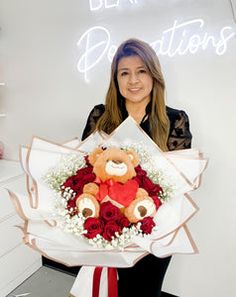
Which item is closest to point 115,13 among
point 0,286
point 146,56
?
point 146,56

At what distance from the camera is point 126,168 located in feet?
2.84

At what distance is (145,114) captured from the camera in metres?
1.43

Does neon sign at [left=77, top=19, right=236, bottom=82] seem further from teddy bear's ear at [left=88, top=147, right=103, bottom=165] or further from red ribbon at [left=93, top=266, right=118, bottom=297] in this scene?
red ribbon at [left=93, top=266, right=118, bottom=297]

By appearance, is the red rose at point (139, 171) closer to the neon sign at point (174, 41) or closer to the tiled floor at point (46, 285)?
the neon sign at point (174, 41)

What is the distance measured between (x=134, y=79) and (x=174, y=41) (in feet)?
1.39

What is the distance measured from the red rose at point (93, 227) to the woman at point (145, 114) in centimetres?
60

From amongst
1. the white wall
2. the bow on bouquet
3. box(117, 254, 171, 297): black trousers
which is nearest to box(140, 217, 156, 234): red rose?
the bow on bouquet

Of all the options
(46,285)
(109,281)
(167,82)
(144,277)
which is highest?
(167,82)

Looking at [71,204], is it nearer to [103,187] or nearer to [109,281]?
[103,187]

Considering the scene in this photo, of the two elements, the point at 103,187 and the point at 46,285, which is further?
the point at 46,285

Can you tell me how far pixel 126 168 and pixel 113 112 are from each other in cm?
63

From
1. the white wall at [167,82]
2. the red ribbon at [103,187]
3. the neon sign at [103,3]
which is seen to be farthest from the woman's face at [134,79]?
the red ribbon at [103,187]

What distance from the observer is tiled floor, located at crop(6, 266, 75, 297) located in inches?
80.7

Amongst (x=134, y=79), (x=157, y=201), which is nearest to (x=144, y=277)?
(x=157, y=201)
